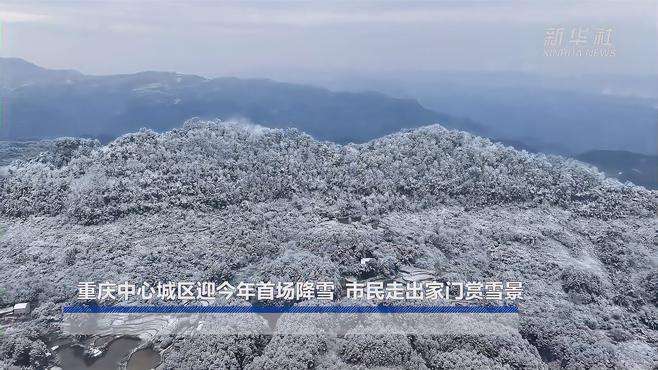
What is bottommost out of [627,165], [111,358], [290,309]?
[111,358]

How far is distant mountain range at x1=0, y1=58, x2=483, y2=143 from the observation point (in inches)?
1177

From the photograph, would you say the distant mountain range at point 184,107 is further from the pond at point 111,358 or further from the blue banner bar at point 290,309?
the pond at point 111,358

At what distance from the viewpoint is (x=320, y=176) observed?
989 inches

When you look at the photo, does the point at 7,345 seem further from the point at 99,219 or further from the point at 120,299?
the point at 99,219

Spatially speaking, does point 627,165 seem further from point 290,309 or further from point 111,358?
point 111,358

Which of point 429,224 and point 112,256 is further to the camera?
point 429,224

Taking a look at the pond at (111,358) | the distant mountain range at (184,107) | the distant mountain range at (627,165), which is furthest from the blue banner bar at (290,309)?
the distant mountain range at (627,165)

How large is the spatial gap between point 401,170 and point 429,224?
4.02 metres

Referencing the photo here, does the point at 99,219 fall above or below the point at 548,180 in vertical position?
below

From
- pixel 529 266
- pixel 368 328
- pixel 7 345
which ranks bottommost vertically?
pixel 7 345

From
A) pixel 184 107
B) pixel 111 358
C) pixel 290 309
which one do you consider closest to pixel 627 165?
pixel 290 309

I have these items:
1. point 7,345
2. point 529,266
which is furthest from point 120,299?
point 529,266

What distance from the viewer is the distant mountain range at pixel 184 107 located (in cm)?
2991

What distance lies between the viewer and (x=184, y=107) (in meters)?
31.0
